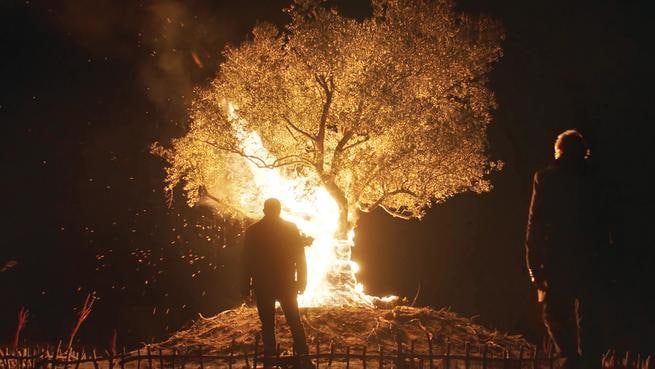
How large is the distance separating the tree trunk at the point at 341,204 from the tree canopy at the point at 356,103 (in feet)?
0.11

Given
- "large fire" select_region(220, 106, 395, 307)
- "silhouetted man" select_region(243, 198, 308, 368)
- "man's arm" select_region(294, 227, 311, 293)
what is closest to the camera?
"silhouetted man" select_region(243, 198, 308, 368)

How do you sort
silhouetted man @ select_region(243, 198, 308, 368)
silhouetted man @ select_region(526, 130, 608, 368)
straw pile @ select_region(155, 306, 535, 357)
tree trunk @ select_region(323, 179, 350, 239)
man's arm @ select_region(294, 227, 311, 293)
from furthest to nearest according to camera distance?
tree trunk @ select_region(323, 179, 350, 239), straw pile @ select_region(155, 306, 535, 357), man's arm @ select_region(294, 227, 311, 293), silhouetted man @ select_region(243, 198, 308, 368), silhouetted man @ select_region(526, 130, 608, 368)

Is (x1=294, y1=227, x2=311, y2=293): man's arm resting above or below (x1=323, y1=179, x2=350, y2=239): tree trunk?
below

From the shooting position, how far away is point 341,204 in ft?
49.5

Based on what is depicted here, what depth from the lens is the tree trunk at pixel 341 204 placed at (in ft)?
48.8

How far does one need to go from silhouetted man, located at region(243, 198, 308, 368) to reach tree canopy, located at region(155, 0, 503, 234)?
5.80m

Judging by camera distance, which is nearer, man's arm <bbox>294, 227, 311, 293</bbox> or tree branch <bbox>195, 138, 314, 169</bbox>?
man's arm <bbox>294, 227, 311, 293</bbox>

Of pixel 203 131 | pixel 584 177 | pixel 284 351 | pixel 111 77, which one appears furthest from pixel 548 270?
pixel 111 77

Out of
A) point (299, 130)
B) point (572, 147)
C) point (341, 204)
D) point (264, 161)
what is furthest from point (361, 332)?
point (572, 147)

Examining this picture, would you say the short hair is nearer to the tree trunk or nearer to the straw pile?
the straw pile

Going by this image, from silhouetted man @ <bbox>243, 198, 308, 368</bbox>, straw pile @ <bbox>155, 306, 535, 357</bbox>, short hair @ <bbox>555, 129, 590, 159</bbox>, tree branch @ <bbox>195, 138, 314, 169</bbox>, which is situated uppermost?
tree branch @ <bbox>195, 138, 314, 169</bbox>

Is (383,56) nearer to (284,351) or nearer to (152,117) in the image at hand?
(284,351)

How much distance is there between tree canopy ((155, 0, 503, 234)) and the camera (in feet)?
45.4

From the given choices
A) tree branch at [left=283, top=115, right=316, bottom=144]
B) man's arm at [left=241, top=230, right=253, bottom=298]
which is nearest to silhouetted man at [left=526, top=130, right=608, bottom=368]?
man's arm at [left=241, top=230, right=253, bottom=298]
